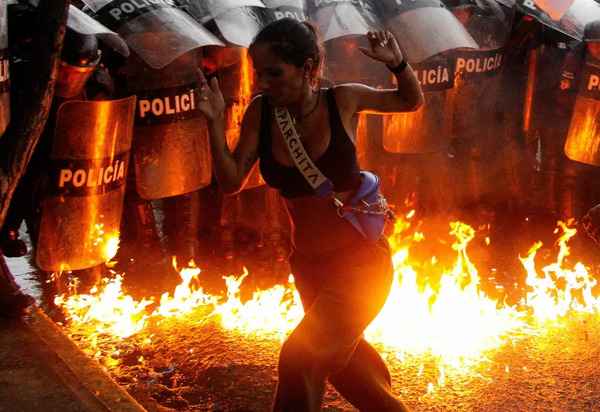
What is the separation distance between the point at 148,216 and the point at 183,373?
2.38 meters

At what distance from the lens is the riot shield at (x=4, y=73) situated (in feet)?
12.8

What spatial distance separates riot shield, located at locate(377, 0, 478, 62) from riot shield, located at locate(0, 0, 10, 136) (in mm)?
3671

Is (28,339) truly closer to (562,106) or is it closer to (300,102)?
(300,102)

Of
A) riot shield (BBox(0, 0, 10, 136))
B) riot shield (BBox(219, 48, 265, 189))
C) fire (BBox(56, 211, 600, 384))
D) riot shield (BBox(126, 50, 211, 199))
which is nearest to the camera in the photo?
riot shield (BBox(0, 0, 10, 136))

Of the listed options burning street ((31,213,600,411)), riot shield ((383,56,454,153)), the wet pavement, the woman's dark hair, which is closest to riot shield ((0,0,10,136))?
the wet pavement

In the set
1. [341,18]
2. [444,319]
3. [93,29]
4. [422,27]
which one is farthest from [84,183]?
[422,27]

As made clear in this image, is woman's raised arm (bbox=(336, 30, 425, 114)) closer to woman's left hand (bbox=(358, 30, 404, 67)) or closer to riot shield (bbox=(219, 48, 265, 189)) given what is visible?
woman's left hand (bbox=(358, 30, 404, 67))

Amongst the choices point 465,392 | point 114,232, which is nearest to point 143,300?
point 114,232

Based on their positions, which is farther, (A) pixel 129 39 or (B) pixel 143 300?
(B) pixel 143 300

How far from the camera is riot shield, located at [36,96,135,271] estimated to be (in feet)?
14.7

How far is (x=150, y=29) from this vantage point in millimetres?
4938

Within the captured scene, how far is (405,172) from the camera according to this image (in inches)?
303

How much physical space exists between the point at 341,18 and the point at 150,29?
75.9 inches

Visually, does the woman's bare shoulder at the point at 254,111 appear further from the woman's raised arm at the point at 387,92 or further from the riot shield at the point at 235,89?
the riot shield at the point at 235,89
